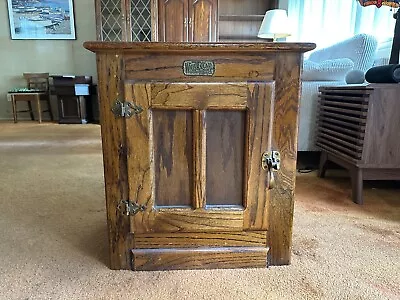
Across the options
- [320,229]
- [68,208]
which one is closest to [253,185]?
[320,229]

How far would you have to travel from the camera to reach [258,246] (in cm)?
87

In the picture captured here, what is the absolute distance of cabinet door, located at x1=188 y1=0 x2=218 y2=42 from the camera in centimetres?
392

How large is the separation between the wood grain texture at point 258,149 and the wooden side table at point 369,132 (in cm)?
68

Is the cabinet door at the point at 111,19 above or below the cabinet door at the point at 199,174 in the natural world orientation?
above

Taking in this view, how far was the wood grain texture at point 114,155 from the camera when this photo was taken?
2.49 ft

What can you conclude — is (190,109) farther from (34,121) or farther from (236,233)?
(34,121)

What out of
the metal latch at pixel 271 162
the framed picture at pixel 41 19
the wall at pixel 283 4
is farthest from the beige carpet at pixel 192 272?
the framed picture at pixel 41 19

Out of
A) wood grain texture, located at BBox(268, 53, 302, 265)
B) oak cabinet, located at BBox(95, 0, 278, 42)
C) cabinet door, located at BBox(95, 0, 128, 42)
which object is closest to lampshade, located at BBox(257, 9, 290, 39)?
oak cabinet, located at BBox(95, 0, 278, 42)

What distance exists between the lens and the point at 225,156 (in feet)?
2.71

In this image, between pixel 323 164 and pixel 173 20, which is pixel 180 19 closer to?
pixel 173 20

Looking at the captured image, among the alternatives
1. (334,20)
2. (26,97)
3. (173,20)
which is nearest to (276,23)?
(334,20)

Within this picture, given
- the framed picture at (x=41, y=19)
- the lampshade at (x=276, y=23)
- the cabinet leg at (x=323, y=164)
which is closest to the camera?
the cabinet leg at (x=323, y=164)

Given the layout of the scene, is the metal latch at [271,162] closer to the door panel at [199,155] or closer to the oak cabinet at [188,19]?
the door panel at [199,155]

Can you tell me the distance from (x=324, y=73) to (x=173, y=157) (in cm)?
128
